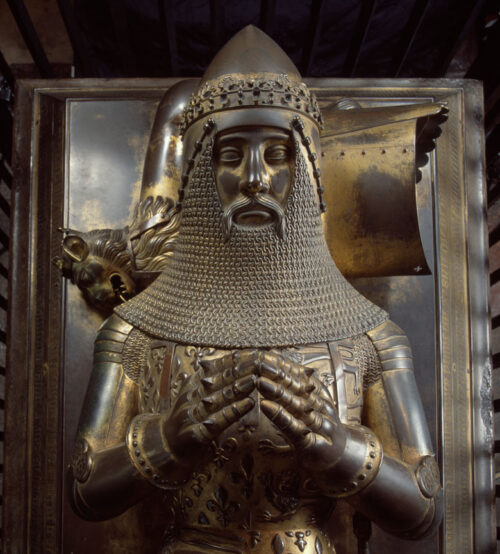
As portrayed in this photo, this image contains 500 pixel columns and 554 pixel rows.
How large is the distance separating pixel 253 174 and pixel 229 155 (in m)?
0.16

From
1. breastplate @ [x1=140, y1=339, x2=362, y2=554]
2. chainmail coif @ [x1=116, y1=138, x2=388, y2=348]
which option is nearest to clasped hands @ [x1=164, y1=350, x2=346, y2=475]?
breastplate @ [x1=140, y1=339, x2=362, y2=554]

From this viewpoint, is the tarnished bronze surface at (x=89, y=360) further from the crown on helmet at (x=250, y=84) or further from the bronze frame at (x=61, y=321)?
the crown on helmet at (x=250, y=84)

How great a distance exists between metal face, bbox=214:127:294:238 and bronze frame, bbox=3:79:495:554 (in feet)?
3.85

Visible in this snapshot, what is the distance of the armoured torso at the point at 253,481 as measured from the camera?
223cm

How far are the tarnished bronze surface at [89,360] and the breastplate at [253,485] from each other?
75 centimetres

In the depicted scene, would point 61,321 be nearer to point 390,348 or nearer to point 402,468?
point 390,348

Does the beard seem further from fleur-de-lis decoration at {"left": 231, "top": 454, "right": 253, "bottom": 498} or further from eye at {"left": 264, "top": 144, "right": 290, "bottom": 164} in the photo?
fleur-de-lis decoration at {"left": 231, "top": 454, "right": 253, "bottom": 498}

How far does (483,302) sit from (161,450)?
201 cm

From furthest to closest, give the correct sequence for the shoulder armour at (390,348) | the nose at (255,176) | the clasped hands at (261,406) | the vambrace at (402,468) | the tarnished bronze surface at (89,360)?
the tarnished bronze surface at (89,360) → the shoulder armour at (390,348) → the nose at (255,176) → the vambrace at (402,468) → the clasped hands at (261,406)

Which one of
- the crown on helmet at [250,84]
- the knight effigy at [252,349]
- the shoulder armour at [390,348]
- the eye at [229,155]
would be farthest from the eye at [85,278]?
the shoulder armour at [390,348]

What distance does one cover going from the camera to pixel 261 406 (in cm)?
188

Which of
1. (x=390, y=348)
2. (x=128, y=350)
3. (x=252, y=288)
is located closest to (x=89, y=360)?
(x=128, y=350)

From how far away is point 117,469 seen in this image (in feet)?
7.18

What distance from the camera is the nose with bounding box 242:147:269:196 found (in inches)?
90.4
